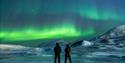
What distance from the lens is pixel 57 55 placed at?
1614 inches

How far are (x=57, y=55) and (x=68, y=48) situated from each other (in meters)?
1.73

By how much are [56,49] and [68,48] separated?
1661mm

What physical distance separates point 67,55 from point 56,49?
2038mm

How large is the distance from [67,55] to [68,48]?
1.17 m

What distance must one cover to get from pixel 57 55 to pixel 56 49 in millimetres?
891

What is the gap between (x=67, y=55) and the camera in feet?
137

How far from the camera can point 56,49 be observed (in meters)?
40.7

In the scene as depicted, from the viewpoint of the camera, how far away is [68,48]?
4116 centimetres
